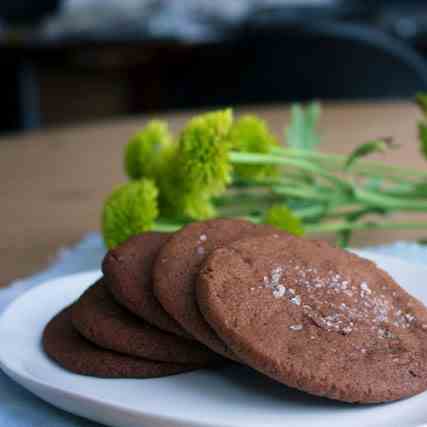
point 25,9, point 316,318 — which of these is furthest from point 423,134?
point 25,9

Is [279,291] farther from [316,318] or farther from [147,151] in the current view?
[147,151]

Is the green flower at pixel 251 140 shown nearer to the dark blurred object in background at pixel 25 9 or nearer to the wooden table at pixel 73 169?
the wooden table at pixel 73 169

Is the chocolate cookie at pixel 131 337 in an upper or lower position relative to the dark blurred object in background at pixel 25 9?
lower

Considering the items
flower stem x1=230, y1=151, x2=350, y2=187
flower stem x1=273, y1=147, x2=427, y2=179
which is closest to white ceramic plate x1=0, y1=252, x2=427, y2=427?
flower stem x1=230, y1=151, x2=350, y2=187

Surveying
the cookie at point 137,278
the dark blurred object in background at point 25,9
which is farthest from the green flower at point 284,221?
the dark blurred object in background at point 25,9

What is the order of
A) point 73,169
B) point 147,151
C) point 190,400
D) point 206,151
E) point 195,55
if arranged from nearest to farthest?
point 190,400 < point 206,151 < point 147,151 < point 73,169 < point 195,55

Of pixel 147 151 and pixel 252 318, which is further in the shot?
pixel 147 151

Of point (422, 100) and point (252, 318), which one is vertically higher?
point (422, 100)

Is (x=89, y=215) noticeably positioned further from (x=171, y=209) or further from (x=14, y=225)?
(x=171, y=209)
